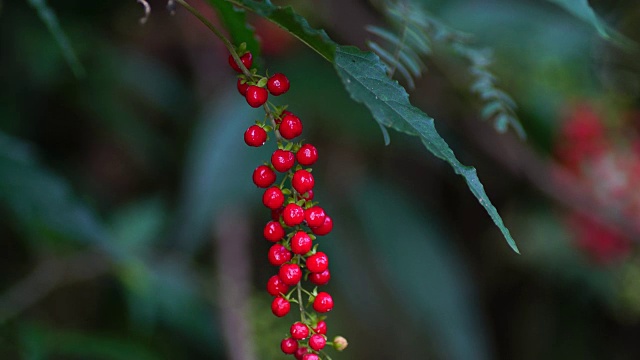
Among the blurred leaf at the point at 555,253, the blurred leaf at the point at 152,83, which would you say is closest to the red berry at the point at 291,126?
the blurred leaf at the point at 152,83

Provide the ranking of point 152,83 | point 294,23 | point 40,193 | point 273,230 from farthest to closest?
point 152,83, point 40,193, point 273,230, point 294,23

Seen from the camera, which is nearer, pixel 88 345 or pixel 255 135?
pixel 255 135

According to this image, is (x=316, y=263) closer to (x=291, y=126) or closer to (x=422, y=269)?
(x=291, y=126)

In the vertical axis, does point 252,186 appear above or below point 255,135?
below

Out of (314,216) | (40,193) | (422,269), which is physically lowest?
(422,269)

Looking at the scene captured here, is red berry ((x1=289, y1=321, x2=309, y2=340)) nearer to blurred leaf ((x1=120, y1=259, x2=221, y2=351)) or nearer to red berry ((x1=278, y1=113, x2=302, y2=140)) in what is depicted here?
red berry ((x1=278, y1=113, x2=302, y2=140))

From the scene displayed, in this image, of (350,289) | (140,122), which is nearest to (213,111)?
(140,122)

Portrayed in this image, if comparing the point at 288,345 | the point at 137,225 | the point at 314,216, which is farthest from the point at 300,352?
the point at 137,225

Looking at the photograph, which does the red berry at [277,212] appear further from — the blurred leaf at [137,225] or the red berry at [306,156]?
the blurred leaf at [137,225]
